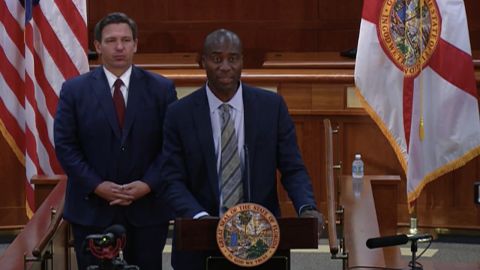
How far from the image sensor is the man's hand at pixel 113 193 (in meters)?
4.29

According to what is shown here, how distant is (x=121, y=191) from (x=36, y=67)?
2.54m

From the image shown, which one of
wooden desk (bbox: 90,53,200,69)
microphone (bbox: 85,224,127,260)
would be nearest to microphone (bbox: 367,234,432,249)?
microphone (bbox: 85,224,127,260)

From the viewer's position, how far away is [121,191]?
4.30 meters

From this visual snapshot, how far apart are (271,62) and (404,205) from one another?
1512 millimetres

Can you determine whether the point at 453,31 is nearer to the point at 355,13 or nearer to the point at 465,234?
the point at 465,234

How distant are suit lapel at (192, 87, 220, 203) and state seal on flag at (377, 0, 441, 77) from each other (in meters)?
2.96

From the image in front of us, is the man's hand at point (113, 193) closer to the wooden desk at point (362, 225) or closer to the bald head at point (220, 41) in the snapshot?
the bald head at point (220, 41)

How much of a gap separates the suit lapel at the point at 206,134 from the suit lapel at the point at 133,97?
1.89 ft

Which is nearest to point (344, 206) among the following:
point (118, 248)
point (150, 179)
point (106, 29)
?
point (150, 179)

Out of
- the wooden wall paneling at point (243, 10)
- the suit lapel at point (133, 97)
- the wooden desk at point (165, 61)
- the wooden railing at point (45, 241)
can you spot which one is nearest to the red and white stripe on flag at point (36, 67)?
the wooden desk at point (165, 61)

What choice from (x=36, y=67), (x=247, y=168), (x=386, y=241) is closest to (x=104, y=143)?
(x=247, y=168)

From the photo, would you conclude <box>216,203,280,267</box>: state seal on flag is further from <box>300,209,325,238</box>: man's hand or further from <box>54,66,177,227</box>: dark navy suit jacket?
<box>54,66,177,227</box>: dark navy suit jacket

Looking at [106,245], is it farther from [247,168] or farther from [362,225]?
[362,225]

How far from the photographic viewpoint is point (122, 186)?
4.31 metres
